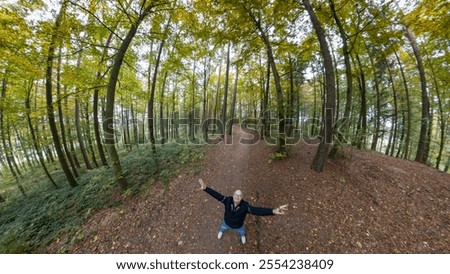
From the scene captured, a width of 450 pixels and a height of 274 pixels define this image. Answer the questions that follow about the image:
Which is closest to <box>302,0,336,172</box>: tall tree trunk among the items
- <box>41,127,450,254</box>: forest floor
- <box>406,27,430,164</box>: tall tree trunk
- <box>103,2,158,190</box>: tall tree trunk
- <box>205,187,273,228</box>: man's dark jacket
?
<box>41,127,450,254</box>: forest floor

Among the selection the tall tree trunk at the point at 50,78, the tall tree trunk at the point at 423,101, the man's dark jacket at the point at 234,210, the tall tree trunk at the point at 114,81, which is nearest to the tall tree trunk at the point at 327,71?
the man's dark jacket at the point at 234,210

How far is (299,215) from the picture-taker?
4387 millimetres

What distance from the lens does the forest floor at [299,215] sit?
381 cm

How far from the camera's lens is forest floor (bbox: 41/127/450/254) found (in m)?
3.81

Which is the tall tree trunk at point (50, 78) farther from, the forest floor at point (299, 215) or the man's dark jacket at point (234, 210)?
the man's dark jacket at point (234, 210)

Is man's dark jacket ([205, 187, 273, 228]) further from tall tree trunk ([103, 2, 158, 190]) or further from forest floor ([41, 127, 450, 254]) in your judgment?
tall tree trunk ([103, 2, 158, 190])

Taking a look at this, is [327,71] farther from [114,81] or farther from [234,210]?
[114,81]

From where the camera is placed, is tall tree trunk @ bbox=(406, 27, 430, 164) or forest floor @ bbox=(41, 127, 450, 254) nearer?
forest floor @ bbox=(41, 127, 450, 254)

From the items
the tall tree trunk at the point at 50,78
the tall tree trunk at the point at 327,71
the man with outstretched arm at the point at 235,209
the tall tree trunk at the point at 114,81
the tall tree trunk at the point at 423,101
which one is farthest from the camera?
the tall tree trunk at the point at 423,101

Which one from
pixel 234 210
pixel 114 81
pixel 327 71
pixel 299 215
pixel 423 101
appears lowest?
pixel 299 215

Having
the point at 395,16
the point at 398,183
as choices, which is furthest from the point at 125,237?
the point at 395,16

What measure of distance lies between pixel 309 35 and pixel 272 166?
6366 mm

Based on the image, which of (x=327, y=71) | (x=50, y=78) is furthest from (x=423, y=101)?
(x=50, y=78)

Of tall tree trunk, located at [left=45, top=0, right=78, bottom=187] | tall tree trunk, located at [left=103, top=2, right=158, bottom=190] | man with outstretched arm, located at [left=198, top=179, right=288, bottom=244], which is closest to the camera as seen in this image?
man with outstretched arm, located at [left=198, top=179, right=288, bottom=244]
